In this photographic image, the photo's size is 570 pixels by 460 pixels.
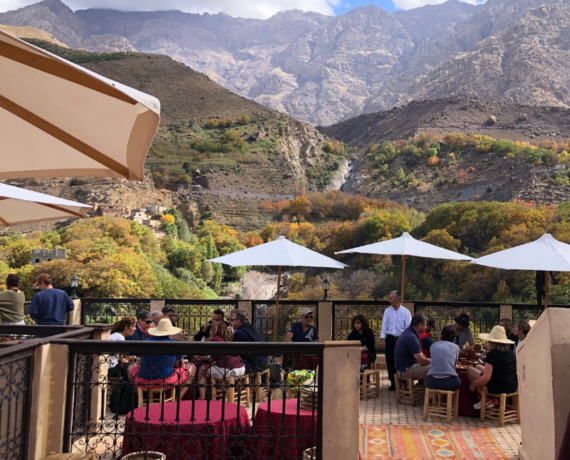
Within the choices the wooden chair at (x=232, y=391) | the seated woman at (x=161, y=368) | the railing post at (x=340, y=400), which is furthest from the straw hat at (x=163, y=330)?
the railing post at (x=340, y=400)

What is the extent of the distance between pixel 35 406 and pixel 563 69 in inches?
5510

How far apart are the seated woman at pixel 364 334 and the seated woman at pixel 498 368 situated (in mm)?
1662

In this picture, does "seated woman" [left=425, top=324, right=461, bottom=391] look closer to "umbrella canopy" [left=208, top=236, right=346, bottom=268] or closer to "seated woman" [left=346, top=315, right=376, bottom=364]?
"seated woman" [left=346, top=315, right=376, bottom=364]

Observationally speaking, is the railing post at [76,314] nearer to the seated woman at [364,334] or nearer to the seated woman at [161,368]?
the seated woman at [161,368]

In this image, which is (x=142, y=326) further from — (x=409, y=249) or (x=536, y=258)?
(x=536, y=258)

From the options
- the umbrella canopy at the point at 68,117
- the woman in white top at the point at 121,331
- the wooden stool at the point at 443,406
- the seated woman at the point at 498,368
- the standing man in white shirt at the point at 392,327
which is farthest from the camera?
the standing man in white shirt at the point at 392,327

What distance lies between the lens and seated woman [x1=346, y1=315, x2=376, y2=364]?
7066 millimetres

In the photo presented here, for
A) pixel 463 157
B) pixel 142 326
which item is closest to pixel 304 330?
pixel 142 326

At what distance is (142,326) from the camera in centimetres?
687

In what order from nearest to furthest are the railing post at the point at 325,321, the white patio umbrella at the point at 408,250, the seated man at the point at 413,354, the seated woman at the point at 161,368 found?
the seated woman at the point at 161,368 < the seated man at the point at 413,354 < the white patio umbrella at the point at 408,250 < the railing post at the point at 325,321

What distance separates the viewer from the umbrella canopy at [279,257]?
25.1ft

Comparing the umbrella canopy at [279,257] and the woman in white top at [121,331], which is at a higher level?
the umbrella canopy at [279,257]

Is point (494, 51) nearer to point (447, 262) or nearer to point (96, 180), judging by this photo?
point (96, 180)

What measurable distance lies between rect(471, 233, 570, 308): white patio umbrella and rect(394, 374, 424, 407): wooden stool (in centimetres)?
194
